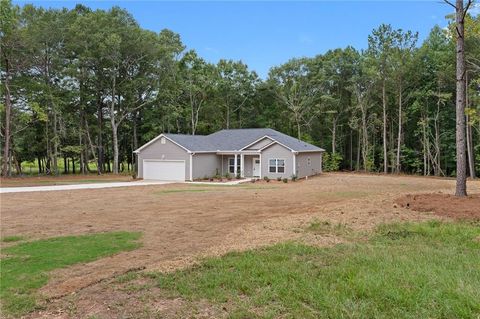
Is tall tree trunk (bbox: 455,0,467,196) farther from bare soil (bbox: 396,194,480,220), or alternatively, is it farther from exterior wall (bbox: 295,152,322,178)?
exterior wall (bbox: 295,152,322,178)

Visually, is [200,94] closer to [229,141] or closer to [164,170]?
[229,141]

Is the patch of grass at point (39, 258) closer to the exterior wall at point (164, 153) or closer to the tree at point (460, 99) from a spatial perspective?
the tree at point (460, 99)

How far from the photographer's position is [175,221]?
9.62 meters

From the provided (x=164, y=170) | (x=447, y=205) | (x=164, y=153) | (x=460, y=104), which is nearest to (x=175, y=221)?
(x=447, y=205)

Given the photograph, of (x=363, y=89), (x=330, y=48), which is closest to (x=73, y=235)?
(x=363, y=89)

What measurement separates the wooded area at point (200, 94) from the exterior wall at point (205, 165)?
10.7 metres

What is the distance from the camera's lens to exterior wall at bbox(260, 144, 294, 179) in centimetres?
2725

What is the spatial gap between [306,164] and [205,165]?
305 inches

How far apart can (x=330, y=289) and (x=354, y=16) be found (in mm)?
12221

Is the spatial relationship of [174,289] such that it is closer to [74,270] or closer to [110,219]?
[74,270]

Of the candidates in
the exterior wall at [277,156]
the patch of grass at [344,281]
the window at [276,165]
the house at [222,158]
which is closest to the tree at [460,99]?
the patch of grass at [344,281]

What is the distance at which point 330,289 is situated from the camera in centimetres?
446

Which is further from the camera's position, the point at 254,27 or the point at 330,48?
the point at 330,48

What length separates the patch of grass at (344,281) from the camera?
3.94 meters
